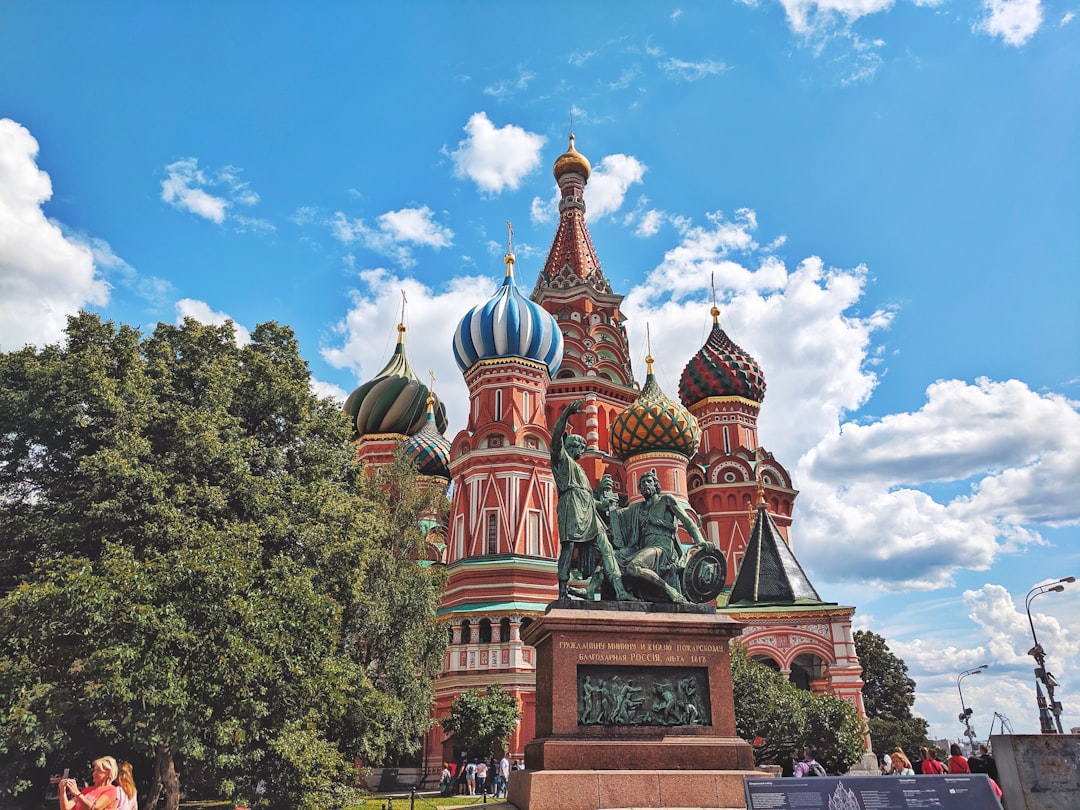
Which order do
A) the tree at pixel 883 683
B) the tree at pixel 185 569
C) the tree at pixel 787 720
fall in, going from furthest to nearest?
the tree at pixel 883 683
the tree at pixel 787 720
the tree at pixel 185 569

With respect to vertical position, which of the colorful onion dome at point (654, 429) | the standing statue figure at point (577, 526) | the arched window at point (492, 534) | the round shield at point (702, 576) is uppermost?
the colorful onion dome at point (654, 429)

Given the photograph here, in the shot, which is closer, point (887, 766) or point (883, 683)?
point (887, 766)

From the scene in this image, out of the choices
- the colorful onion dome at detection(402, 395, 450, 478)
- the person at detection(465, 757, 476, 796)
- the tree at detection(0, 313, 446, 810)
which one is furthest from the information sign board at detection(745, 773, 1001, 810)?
the colorful onion dome at detection(402, 395, 450, 478)

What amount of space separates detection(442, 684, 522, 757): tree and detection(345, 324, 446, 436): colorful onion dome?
1970cm

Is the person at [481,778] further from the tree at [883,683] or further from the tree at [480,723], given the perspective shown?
the tree at [883,683]

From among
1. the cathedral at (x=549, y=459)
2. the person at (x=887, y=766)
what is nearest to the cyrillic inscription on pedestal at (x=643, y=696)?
the person at (x=887, y=766)

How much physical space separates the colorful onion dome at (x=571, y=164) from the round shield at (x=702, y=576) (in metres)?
42.9

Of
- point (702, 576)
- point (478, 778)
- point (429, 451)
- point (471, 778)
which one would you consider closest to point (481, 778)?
point (478, 778)

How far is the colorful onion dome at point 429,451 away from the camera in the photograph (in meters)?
39.9

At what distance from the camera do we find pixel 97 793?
601 cm

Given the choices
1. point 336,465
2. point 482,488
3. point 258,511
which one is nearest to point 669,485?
point 482,488

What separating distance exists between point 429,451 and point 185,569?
2711cm

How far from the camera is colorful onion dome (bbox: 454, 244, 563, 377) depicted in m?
35.2

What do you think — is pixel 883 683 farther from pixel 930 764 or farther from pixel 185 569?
pixel 185 569
